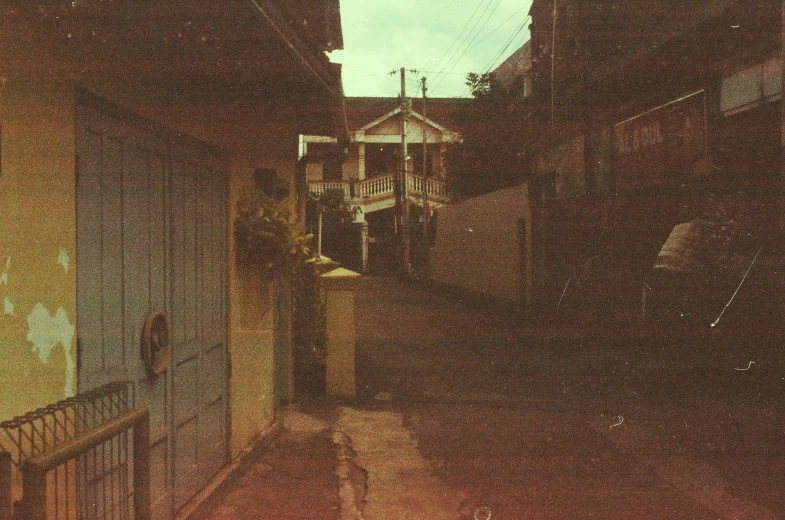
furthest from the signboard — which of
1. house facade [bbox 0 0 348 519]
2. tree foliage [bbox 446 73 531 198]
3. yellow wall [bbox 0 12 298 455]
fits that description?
yellow wall [bbox 0 12 298 455]

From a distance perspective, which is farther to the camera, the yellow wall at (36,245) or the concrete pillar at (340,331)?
the concrete pillar at (340,331)

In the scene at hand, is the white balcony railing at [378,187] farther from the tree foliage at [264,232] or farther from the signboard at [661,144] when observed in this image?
the tree foliage at [264,232]

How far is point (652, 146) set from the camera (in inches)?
535

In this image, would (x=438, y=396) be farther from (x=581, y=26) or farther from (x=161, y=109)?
(x=581, y=26)

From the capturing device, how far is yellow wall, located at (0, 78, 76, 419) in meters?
3.15

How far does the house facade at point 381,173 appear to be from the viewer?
1553 inches

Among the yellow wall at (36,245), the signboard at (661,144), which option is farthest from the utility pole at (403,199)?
the yellow wall at (36,245)

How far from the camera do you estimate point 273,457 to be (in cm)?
639

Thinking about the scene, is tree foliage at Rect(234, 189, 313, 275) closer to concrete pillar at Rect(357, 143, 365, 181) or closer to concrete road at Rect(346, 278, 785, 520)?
concrete road at Rect(346, 278, 785, 520)

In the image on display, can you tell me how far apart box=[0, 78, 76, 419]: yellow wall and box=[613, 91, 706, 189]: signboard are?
1036 centimetres

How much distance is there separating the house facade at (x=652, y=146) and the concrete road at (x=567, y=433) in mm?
1649

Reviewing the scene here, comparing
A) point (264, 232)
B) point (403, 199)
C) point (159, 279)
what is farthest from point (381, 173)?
point (159, 279)

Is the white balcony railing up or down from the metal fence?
up

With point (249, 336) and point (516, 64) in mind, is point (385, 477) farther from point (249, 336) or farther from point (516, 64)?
point (516, 64)
